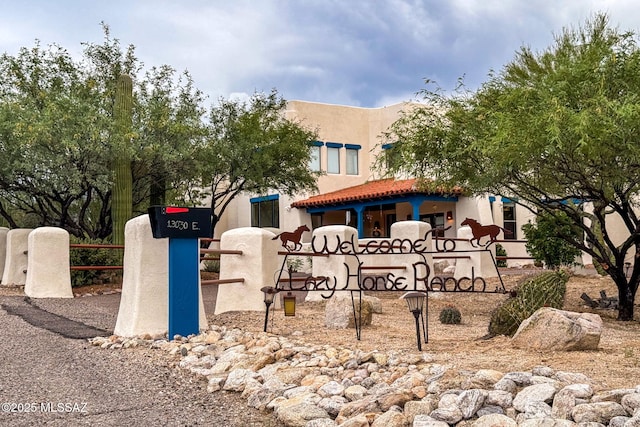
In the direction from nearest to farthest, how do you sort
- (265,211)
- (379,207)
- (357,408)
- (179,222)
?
(357,408) → (179,222) → (379,207) → (265,211)

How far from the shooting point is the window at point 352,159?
102ft

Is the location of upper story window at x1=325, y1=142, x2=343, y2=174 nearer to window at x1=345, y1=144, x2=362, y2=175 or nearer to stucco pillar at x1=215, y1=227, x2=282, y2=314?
window at x1=345, y1=144, x2=362, y2=175

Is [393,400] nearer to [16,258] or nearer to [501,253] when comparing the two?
[16,258]

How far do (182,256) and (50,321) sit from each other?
3.43m

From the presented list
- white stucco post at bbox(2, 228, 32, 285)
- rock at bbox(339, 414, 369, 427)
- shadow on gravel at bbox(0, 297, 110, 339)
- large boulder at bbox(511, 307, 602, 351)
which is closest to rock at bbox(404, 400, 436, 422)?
rock at bbox(339, 414, 369, 427)

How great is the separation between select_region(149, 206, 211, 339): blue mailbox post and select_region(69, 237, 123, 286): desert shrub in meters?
9.22

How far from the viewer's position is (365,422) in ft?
16.2

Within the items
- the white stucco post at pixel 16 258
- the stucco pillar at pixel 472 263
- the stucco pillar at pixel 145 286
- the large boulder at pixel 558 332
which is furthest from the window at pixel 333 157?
the large boulder at pixel 558 332

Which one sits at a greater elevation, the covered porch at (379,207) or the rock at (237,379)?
the covered porch at (379,207)

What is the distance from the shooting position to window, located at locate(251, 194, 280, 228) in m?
31.7

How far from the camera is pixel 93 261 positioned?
1744 cm

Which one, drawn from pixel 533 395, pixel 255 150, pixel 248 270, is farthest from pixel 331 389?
pixel 255 150

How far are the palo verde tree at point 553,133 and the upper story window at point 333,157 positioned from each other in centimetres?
1649

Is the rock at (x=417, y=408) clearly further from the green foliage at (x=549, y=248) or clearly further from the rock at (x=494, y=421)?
the green foliage at (x=549, y=248)
